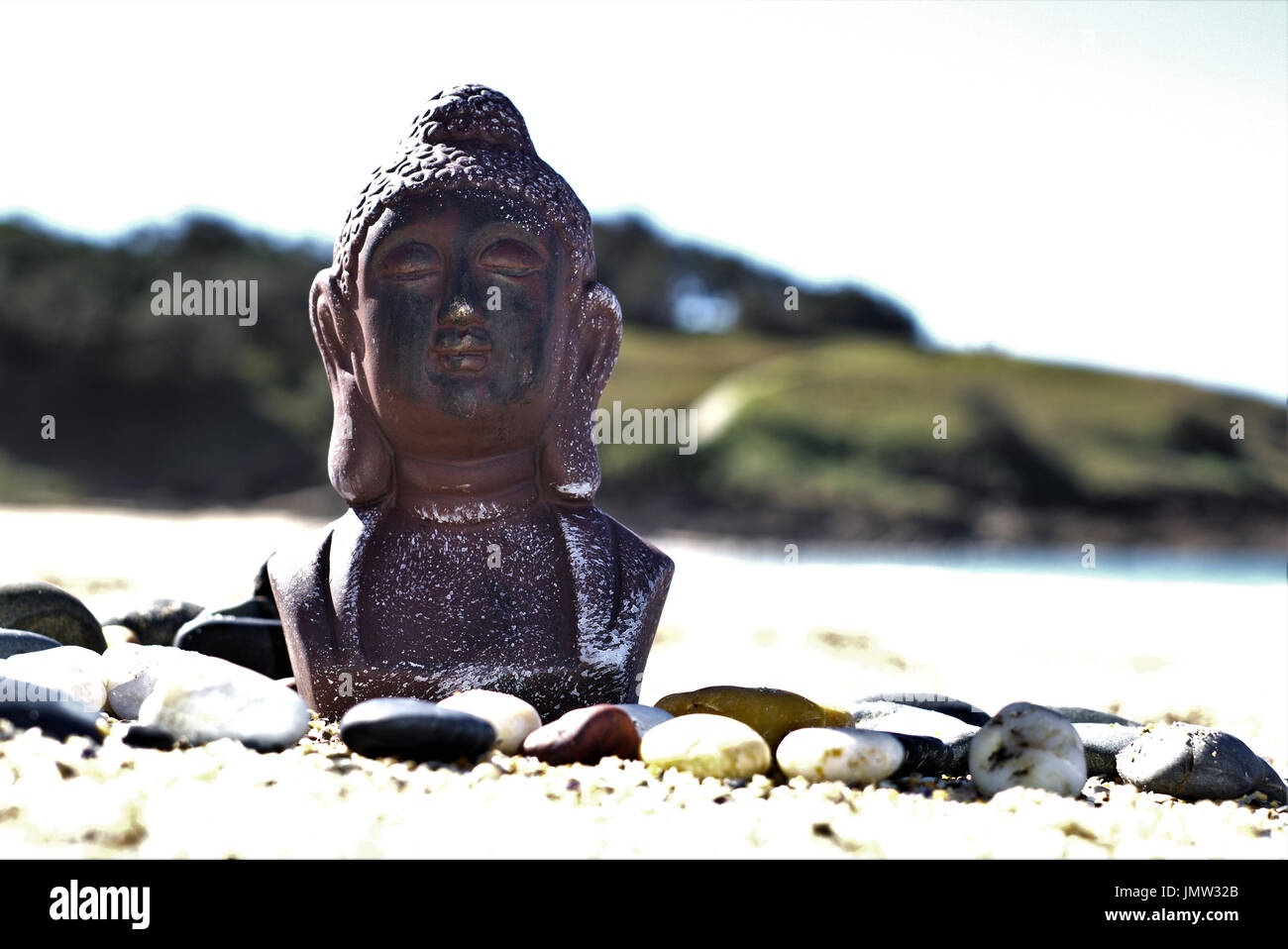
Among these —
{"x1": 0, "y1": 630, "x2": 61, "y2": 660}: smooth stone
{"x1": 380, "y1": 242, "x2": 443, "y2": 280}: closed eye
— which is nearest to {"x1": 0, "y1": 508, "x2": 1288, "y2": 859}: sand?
{"x1": 0, "y1": 630, "x2": 61, "y2": 660}: smooth stone

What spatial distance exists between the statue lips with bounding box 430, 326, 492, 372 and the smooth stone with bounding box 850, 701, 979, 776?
81.2 inches

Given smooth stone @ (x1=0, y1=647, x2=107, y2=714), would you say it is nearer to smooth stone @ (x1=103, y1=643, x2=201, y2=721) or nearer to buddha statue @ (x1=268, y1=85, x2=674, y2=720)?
smooth stone @ (x1=103, y1=643, x2=201, y2=721)

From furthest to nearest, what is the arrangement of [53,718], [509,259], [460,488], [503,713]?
[460,488], [509,259], [503,713], [53,718]

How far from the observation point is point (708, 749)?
3865mm

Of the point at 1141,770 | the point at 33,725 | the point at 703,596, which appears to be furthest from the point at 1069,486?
the point at 33,725

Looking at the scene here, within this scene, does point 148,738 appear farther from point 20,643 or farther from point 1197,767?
point 1197,767

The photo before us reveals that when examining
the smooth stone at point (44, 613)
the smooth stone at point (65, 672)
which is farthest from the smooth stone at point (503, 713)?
the smooth stone at point (44, 613)

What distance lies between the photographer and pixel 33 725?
380 centimetres

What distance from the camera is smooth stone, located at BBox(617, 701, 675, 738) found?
14.0ft

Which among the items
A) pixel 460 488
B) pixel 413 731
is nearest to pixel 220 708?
pixel 413 731

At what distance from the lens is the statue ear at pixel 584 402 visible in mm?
4977

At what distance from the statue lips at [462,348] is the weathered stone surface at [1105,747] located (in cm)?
279

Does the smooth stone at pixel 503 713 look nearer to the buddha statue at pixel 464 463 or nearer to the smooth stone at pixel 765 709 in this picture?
the buddha statue at pixel 464 463

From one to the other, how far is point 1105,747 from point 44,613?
485cm
